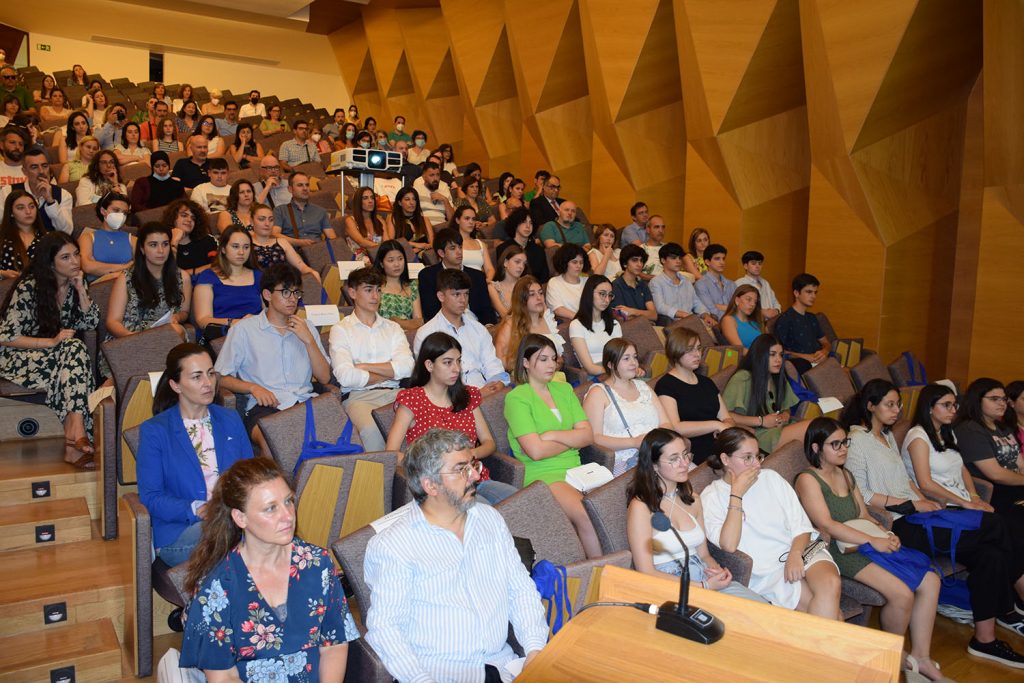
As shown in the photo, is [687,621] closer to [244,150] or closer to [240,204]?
[240,204]

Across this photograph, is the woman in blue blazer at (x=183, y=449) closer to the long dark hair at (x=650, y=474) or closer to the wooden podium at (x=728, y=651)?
the long dark hair at (x=650, y=474)

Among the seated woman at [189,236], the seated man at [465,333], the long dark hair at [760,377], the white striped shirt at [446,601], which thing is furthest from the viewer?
the seated woman at [189,236]

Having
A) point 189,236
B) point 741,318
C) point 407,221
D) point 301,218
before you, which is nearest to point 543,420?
point 189,236

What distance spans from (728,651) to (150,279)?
342cm

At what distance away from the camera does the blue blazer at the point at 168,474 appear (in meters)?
2.69

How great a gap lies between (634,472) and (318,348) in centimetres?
162

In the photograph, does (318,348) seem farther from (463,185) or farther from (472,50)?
(472,50)

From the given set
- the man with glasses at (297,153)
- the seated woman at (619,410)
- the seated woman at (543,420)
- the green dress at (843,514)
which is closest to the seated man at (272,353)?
the seated woman at (543,420)

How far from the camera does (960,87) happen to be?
22.4ft

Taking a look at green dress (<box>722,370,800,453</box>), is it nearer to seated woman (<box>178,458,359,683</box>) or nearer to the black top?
the black top

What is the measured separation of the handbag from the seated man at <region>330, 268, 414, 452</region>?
0.66 meters

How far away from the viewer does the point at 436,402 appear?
133 inches

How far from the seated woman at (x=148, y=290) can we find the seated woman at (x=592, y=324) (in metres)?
1.98

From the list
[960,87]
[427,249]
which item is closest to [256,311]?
[427,249]
